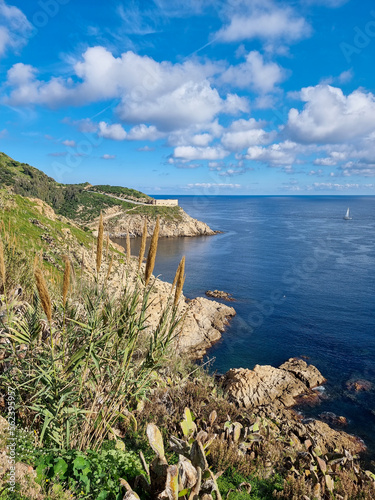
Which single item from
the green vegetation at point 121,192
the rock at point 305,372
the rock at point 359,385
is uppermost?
the green vegetation at point 121,192

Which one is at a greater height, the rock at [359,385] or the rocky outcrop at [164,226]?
the rocky outcrop at [164,226]

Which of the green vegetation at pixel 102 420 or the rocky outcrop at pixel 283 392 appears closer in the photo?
the green vegetation at pixel 102 420

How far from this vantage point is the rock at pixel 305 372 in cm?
2034

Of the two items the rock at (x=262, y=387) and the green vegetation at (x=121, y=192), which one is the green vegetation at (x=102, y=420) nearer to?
the rock at (x=262, y=387)

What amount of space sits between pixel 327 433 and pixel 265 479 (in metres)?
10.0

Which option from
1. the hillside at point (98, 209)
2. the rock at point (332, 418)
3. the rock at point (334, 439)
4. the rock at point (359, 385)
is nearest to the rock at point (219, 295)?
the rock at point (359, 385)

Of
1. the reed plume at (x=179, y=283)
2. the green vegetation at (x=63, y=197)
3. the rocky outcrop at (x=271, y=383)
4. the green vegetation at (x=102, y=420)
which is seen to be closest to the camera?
the green vegetation at (x=102, y=420)

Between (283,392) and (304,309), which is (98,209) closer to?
(304,309)

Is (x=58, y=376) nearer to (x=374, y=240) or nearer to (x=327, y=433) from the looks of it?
(x=327, y=433)

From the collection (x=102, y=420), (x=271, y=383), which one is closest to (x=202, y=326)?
(x=271, y=383)

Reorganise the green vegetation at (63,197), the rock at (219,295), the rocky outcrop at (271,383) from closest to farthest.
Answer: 1. the rocky outcrop at (271,383)
2. the rock at (219,295)
3. the green vegetation at (63,197)

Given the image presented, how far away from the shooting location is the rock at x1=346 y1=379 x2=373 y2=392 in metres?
20.1

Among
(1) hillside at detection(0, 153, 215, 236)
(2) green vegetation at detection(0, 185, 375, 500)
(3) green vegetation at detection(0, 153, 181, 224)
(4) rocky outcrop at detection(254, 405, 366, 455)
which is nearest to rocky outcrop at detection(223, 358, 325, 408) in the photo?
(4) rocky outcrop at detection(254, 405, 366, 455)

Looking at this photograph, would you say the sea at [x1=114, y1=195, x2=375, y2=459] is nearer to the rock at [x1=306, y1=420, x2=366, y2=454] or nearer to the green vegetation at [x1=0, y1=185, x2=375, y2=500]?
the rock at [x1=306, y1=420, x2=366, y2=454]
